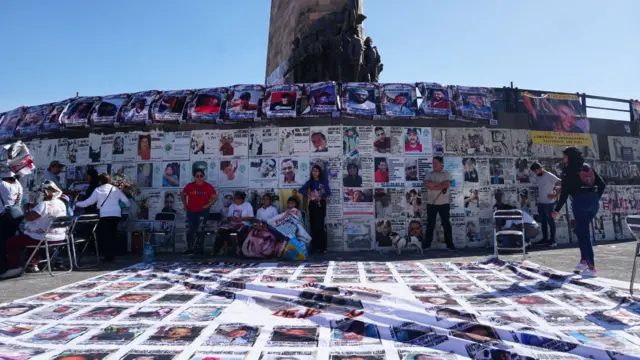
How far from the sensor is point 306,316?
3215 millimetres

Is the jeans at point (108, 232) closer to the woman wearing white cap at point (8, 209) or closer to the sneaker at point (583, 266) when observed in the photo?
the woman wearing white cap at point (8, 209)

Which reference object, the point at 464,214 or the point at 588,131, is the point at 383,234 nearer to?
the point at 464,214

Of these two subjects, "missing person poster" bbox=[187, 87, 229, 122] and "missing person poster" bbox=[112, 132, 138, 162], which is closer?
"missing person poster" bbox=[187, 87, 229, 122]

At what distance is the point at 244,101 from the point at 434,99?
4.24 metres

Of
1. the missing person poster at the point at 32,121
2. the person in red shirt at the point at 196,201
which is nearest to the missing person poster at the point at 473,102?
the person in red shirt at the point at 196,201

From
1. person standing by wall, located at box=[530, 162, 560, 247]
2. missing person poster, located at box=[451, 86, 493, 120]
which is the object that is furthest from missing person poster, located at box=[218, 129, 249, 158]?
person standing by wall, located at box=[530, 162, 560, 247]

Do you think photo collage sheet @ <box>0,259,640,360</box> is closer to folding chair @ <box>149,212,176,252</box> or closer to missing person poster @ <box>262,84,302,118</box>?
folding chair @ <box>149,212,176,252</box>

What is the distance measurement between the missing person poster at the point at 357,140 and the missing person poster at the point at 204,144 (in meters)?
2.84

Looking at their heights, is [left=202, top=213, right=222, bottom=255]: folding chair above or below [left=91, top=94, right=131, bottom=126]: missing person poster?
below

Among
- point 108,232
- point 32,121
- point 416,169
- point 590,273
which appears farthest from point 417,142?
point 32,121

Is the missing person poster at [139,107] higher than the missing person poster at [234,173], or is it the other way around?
the missing person poster at [139,107]

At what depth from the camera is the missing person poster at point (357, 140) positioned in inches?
302

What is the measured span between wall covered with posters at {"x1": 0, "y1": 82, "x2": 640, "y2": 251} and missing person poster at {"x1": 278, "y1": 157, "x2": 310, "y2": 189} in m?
0.02

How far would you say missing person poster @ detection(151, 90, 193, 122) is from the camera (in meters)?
8.16
